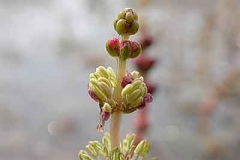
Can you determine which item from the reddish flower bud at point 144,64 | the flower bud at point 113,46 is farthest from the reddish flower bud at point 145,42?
the flower bud at point 113,46

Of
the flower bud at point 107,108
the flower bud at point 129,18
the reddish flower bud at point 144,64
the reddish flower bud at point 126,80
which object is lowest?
the flower bud at point 107,108

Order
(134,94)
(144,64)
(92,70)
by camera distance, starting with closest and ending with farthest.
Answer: (134,94) → (144,64) → (92,70)

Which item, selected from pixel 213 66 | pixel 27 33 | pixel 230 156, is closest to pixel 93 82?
pixel 230 156

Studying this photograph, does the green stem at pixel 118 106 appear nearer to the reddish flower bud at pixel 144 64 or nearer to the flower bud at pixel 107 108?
the flower bud at pixel 107 108

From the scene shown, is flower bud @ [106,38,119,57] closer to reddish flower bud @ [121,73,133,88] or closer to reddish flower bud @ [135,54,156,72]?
reddish flower bud @ [121,73,133,88]

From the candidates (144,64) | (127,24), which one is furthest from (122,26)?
(144,64)

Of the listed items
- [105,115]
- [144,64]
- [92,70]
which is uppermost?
[92,70]

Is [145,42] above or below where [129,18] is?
above

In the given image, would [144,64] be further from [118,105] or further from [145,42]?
[118,105]

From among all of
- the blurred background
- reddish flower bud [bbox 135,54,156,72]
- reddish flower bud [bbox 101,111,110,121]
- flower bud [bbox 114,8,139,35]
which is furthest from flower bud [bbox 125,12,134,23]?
the blurred background

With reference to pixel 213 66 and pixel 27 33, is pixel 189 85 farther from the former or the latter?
pixel 27 33
